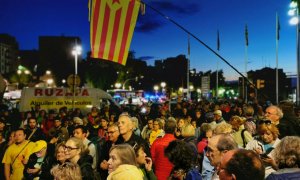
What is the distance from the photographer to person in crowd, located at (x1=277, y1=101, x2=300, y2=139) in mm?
6496

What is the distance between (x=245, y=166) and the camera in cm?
266

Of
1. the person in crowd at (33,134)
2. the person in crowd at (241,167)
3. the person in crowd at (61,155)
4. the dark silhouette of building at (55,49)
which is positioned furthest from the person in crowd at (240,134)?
the dark silhouette of building at (55,49)

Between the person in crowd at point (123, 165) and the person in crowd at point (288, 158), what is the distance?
1.35 m

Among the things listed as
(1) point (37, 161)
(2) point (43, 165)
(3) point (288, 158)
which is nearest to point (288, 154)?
(3) point (288, 158)

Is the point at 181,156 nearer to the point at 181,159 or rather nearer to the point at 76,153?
the point at 181,159

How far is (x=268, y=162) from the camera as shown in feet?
13.1

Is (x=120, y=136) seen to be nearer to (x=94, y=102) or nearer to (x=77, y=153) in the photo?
(x=77, y=153)

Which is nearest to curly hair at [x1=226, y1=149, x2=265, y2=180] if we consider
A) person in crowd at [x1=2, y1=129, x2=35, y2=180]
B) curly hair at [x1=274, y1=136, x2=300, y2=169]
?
curly hair at [x1=274, y1=136, x2=300, y2=169]

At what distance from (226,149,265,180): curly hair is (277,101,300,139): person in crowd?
4.01 meters

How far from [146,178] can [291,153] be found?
6.88 ft

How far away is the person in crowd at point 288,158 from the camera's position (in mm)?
3307

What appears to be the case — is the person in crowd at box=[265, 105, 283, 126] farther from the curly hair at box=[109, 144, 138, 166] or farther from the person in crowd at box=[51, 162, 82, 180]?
the person in crowd at box=[51, 162, 82, 180]

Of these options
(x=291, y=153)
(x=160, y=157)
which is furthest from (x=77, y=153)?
(x=291, y=153)

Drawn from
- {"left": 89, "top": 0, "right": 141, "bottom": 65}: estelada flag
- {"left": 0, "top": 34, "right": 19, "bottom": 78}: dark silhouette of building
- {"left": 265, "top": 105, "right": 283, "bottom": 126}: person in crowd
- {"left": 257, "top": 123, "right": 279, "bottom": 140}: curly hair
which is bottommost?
{"left": 257, "top": 123, "right": 279, "bottom": 140}: curly hair
